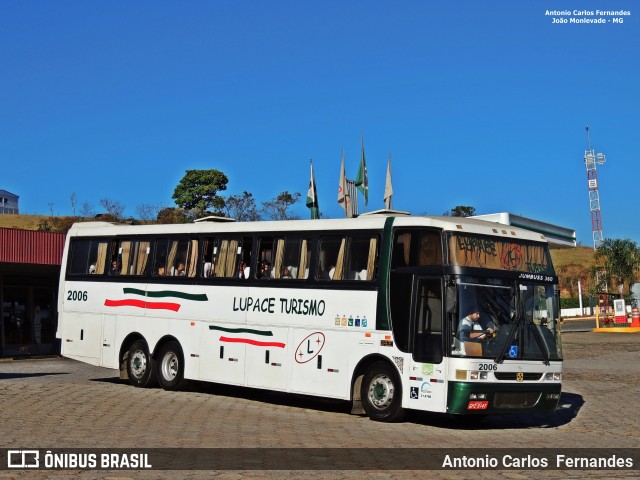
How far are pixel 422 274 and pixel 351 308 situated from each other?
1852mm

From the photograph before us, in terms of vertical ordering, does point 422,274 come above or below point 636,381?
above

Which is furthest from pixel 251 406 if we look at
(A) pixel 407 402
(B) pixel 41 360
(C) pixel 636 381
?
(B) pixel 41 360

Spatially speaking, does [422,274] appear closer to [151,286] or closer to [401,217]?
[401,217]

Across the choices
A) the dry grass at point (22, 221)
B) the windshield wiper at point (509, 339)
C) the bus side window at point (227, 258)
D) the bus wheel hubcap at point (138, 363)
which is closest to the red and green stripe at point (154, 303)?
the bus side window at point (227, 258)

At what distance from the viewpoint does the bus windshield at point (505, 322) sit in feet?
51.2

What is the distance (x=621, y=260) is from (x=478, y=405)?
62.7 metres

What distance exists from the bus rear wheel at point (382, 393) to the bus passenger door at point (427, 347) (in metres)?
0.33

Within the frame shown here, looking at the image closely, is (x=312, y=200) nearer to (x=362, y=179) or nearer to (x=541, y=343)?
(x=362, y=179)

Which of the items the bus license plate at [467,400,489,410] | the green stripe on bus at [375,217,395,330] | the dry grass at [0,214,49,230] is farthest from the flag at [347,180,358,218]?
the dry grass at [0,214,49,230]

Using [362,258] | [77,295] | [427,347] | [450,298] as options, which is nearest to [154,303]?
[77,295]

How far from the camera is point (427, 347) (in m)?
15.9

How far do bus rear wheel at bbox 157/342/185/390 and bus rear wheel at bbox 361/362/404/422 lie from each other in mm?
5608

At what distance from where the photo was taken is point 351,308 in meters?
17.4

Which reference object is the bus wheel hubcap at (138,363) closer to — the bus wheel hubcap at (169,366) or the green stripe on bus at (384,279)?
the bus wheel hubcap at (169,366)
